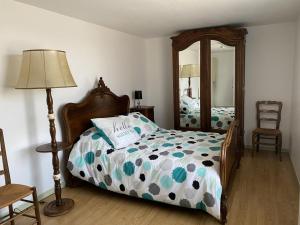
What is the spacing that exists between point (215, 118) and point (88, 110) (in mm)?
2170

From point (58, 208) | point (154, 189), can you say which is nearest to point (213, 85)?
point (154, 189)

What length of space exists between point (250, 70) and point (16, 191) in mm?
3922

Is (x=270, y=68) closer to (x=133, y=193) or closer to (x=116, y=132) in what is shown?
(x=116, y=132)

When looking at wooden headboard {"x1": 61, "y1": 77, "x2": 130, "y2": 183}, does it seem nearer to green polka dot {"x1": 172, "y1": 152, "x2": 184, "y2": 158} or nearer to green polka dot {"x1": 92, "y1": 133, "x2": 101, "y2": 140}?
green polka dot {"x1": 92, "y1": 133, "x2": 101, "y2": 140}

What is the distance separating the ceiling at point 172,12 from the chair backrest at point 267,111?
1338 mm

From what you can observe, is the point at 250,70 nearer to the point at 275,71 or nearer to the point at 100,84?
the point at 275,71

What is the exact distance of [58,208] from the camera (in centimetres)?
257

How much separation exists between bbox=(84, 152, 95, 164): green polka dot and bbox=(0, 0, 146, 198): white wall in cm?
49

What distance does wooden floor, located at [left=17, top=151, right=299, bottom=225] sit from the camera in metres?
2.34

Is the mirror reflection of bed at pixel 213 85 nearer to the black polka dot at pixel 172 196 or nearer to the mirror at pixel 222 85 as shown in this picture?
the mirror at pixel 222 85

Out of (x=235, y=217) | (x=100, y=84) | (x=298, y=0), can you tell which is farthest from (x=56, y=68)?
(x=298, y=0)

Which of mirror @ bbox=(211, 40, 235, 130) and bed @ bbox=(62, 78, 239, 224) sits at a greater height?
mirror @ bbox=(211, 40, 235, 130)

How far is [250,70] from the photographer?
432 cm

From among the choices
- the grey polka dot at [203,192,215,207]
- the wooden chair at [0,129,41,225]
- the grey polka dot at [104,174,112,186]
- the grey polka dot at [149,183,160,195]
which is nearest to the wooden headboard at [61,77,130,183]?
the grey polka dot at [104,174,112,186]
